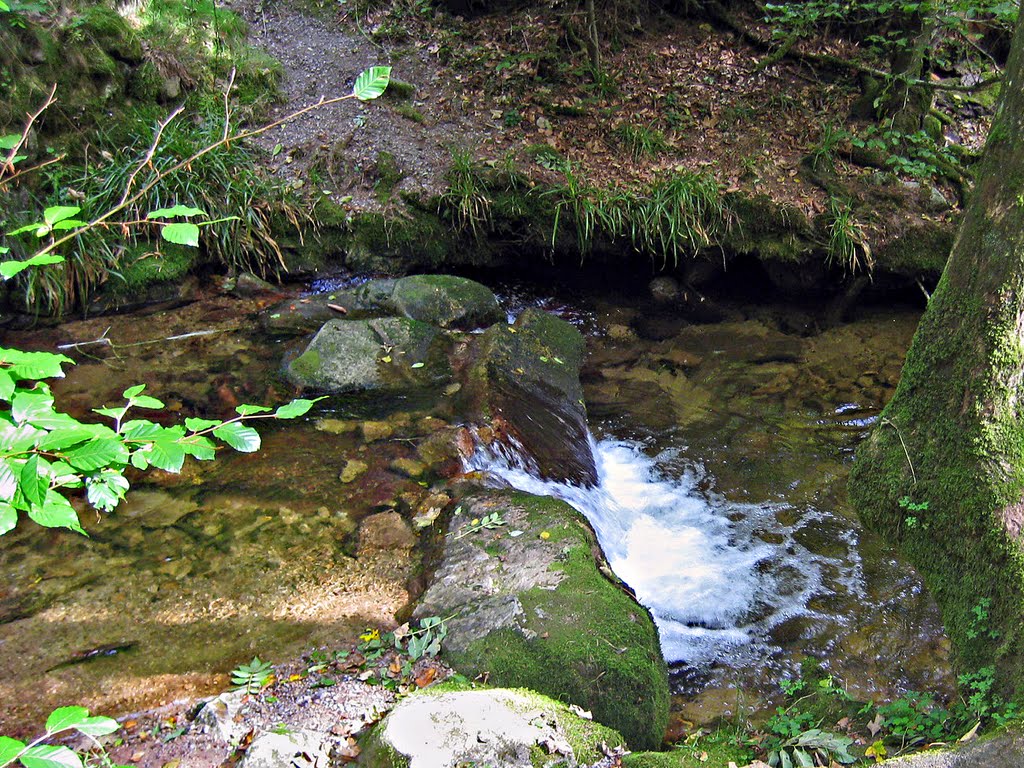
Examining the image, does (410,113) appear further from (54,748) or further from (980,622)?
(54,748)

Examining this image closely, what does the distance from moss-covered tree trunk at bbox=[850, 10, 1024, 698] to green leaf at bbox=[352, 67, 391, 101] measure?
273 cm

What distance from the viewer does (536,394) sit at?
5832mm

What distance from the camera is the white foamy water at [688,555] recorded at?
4.38m

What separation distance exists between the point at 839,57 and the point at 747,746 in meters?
8.54

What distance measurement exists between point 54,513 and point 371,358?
4.42 m

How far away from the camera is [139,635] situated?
351cm

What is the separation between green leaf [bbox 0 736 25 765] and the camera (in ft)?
4.26

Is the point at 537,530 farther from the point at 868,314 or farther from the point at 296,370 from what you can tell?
the point at 868,314

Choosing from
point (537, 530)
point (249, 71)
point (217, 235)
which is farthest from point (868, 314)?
point (249, 71)

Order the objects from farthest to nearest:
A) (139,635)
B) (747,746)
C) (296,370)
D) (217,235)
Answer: (217,235) < (296,370) < (139,635) < (747,746)

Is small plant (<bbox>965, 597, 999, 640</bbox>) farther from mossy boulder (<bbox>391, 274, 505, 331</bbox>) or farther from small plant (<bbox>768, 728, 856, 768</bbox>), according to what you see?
mossy boulder (<bbox>391, 274, 505, 331</bbox>)

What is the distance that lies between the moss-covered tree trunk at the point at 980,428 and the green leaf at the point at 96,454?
3071 mm

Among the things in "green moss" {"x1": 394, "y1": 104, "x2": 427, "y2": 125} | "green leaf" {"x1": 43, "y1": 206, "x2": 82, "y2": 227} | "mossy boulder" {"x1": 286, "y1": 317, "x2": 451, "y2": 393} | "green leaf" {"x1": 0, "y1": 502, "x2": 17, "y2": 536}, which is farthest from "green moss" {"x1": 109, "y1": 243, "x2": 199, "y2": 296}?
"green leaf" {"x1": 0, "y1": 502, "x2": 17, "y2": 536}

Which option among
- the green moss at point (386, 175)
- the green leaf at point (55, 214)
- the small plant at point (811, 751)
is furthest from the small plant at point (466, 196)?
the green leaf at point (55, 214)
